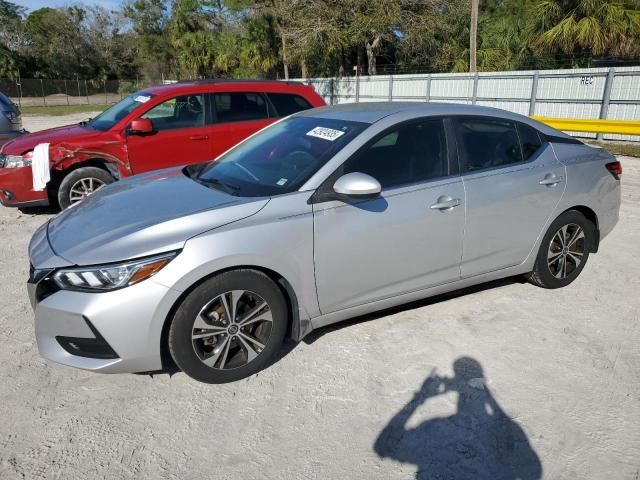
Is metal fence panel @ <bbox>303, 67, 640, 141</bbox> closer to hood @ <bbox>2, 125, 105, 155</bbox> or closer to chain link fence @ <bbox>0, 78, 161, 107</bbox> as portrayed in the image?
hood @ <bbox>2, 125, 105, 155</bbox>

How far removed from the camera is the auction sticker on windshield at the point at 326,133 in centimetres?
348

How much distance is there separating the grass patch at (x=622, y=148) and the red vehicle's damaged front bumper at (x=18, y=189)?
1225 cm

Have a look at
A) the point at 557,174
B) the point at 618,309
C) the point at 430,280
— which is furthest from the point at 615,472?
the point at 557,174

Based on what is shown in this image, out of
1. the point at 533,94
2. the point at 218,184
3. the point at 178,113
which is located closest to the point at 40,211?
the point at 178,113

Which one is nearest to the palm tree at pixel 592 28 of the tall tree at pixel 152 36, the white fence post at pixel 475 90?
the white fence post at pixel 475 90

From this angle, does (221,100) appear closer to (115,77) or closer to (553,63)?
(553,63)

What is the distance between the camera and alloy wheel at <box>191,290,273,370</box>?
293cm

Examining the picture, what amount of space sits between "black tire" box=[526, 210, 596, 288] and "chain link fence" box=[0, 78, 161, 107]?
145ft

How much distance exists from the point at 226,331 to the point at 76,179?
449 cm

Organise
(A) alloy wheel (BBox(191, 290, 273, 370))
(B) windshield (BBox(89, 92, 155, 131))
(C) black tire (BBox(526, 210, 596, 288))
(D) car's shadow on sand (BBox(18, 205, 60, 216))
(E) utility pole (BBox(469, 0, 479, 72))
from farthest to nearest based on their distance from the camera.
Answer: (E) utility pole (BBox(469, 0, 479, 72)) → (D) car's shadow on sand (BBox(18, 205, 60, 216)) → (B) windshield (BBox(89, 92, 155, 131)) → (C) black tire (BBox(526, 210, 596, 288)) → (A) alloy wheel (BBox(191, 290, 273, 370))

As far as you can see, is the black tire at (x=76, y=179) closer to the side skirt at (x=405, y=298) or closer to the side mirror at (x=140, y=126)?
the side mirror at (x=140, y=126)

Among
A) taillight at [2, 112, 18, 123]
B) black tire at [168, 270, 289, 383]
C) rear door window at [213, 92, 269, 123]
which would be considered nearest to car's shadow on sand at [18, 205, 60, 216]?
taillight at [2, 112, 18, 123]

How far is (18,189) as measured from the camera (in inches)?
249

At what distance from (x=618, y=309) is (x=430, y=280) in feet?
5.49
